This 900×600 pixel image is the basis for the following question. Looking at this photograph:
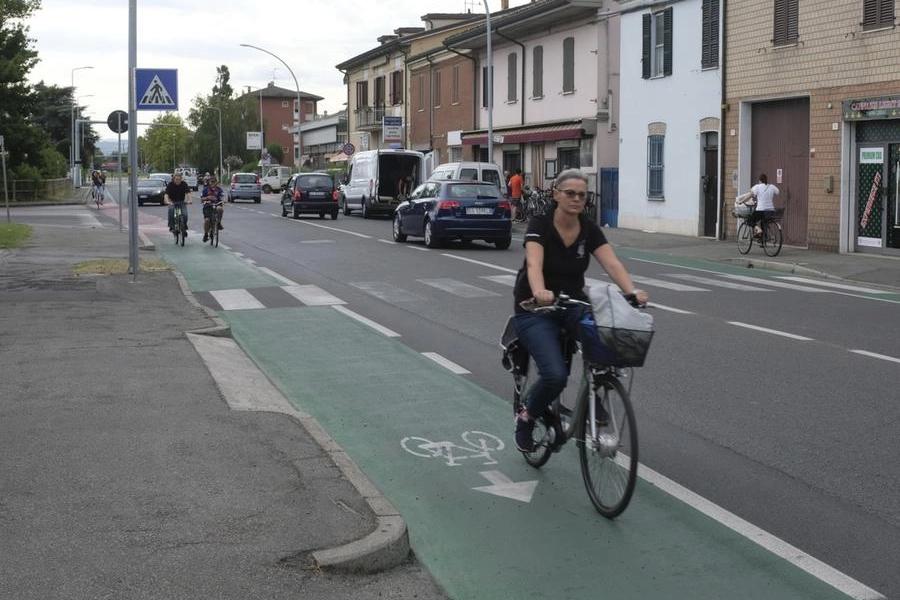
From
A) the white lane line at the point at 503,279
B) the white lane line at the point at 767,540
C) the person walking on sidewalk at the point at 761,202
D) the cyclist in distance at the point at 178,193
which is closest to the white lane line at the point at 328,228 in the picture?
the cyclist in distance at the point at 178,193

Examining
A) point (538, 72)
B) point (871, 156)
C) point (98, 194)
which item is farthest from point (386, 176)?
point (98, 194)

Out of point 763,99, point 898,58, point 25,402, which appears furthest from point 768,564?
point 763,99

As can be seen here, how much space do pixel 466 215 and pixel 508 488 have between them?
1957 centimetres

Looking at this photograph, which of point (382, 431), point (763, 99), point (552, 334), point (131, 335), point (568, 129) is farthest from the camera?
point (568, 129)

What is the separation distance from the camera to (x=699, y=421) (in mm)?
8188

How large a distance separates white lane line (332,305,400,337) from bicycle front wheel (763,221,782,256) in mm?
11815

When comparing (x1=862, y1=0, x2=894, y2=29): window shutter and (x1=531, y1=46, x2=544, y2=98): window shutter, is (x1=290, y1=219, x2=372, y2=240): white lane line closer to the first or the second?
(x1=531, y1=46, x2=544, y2=98): window shutter

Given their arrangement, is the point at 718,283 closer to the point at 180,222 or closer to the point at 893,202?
the point at 893,202

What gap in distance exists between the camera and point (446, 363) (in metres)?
10.8

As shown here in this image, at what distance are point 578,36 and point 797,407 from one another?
31.4 meters

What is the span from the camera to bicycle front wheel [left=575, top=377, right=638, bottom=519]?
224 inches

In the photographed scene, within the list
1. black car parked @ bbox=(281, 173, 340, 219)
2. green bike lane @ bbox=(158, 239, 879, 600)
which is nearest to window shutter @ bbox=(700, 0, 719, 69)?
black car parked @ bbox=(281, 173, 340, 219)

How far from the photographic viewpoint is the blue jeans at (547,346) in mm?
6113

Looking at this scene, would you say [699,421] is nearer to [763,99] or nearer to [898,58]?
[898,58]
